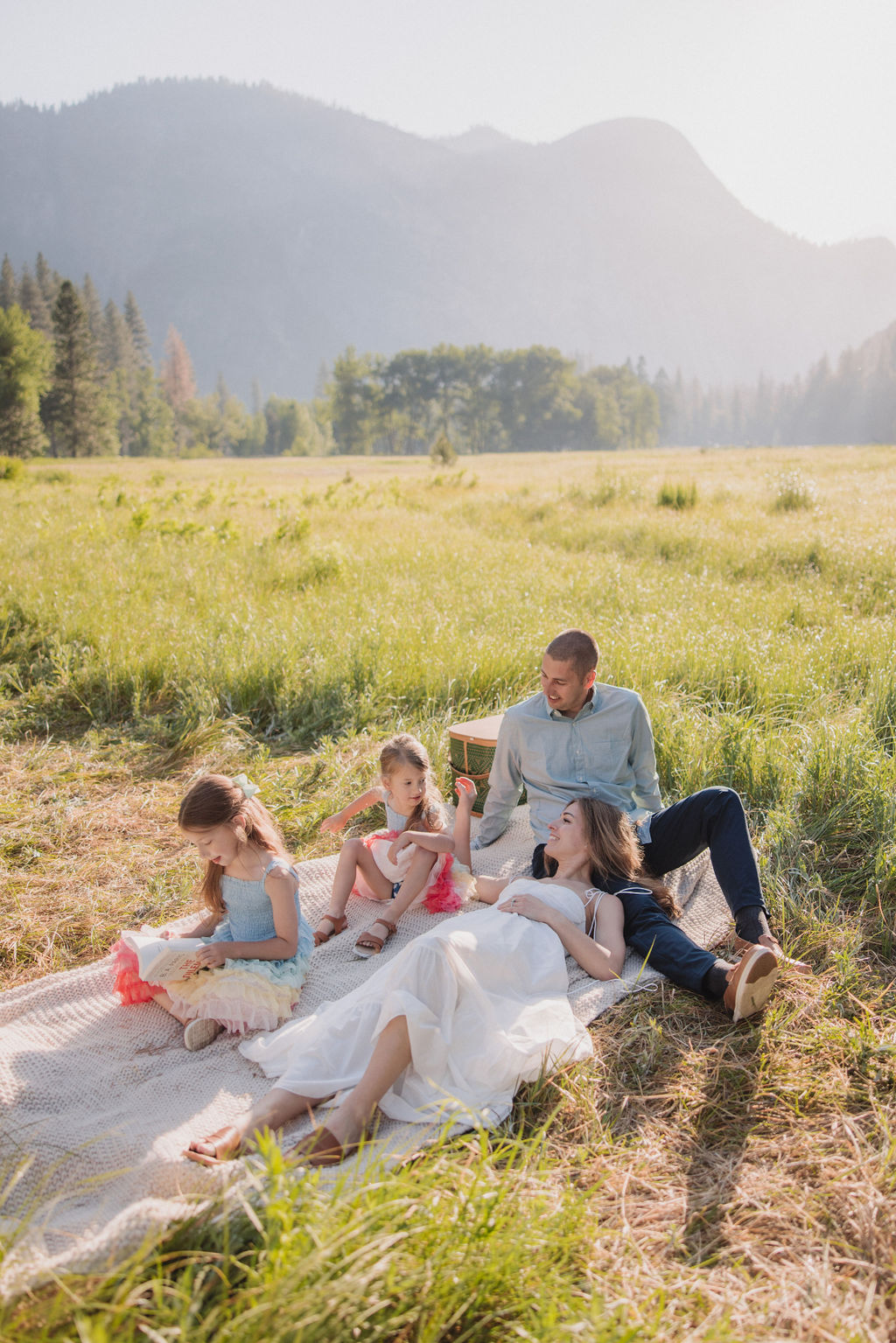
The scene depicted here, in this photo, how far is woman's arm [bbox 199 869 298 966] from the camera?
319 centimetres

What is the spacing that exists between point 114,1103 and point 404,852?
64.4 inches

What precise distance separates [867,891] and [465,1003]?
2132mm

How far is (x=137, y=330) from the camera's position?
279 feet

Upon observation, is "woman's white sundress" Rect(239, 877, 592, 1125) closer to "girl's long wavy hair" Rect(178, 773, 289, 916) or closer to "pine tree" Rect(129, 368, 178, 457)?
"girl's long wavy hair" Rect(178, 773, 289, 916)

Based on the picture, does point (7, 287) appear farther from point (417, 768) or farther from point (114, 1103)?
point (114, 1103)

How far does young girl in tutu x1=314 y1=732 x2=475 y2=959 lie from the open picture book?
2.52ft

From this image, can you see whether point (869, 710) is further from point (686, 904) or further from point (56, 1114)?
point (56, 1114)

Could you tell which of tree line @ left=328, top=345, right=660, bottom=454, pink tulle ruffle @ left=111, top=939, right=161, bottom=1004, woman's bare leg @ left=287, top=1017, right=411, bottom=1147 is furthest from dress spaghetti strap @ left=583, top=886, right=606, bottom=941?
tree line @ left=328, top=345, right=660, bottom=454

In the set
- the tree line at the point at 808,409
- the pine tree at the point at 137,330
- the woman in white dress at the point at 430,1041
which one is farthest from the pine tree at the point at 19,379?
the tree line at the point at 808,409

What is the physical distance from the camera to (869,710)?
205 inches

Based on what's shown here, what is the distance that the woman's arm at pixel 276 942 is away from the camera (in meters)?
3.19

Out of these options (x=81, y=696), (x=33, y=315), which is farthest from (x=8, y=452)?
(x=81, y=696)

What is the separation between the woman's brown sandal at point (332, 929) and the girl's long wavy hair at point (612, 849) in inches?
48.6

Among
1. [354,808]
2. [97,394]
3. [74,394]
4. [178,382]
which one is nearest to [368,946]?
[354,808]
